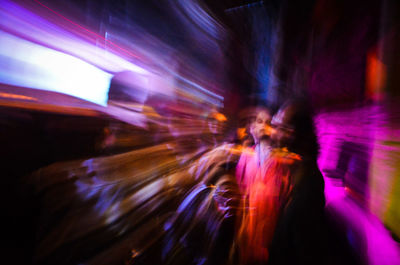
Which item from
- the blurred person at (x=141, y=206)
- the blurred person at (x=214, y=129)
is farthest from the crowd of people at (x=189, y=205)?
the blurred person at (x=214, y=129)

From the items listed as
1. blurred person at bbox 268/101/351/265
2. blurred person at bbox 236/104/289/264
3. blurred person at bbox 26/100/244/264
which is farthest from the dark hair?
blurred person at bbox 26/100/244/264

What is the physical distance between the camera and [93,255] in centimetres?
102

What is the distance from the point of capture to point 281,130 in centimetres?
131

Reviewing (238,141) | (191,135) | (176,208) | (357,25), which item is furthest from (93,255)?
(357,25)

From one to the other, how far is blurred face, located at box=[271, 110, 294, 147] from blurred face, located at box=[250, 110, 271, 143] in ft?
0.21

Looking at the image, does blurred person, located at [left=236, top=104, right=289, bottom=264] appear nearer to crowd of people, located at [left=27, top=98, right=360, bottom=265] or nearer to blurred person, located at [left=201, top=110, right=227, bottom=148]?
crowd of people, located at [left=27, top=98, right=360, bottom=265]

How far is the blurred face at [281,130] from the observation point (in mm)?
1258

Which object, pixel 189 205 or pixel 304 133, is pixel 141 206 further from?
pixel 304 133

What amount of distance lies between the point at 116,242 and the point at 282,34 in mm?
1676

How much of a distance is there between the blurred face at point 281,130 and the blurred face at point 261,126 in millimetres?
64

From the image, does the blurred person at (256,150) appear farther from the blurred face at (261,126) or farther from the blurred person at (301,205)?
the blurred person at (301,205)

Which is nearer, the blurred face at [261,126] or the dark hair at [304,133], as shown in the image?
the dark hair at [304,133]

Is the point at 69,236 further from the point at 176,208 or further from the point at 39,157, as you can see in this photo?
the point at 176,208

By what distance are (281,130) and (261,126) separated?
0.23 metres
